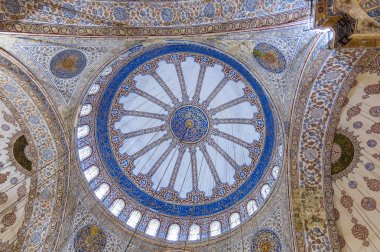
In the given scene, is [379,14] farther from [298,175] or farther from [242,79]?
[242,79]

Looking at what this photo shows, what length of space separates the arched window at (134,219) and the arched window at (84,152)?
2.22 metres

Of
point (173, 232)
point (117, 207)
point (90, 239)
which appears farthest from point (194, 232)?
point (90, 239)

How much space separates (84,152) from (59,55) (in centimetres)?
333

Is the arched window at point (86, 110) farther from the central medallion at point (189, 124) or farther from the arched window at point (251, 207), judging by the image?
the arched window at point (251, 207)

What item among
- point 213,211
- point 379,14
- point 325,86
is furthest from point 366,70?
point 213,211

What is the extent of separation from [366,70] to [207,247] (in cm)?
617

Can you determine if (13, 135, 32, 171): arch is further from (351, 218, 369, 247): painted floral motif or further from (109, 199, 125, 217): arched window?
(351, 218, 369, 247): painted floral motif

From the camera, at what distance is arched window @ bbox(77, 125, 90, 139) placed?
372 inches

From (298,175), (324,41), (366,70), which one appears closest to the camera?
(324,41)

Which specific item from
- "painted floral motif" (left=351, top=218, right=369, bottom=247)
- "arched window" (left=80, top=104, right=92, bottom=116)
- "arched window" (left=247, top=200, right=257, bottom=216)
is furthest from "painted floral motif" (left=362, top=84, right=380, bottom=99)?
"arched window" (left=80, top=104, right=92, bottom=116)

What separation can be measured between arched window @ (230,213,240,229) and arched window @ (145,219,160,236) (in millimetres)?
2225

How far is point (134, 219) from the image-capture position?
10219mm

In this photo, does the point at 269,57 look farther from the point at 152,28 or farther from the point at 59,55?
the point at 59,55

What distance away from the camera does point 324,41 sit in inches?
245
